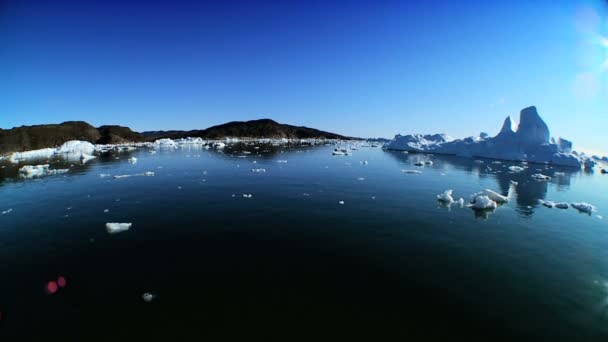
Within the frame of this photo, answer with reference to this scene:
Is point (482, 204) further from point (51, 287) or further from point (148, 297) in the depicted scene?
point (51, 287)

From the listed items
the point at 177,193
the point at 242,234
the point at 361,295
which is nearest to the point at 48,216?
the point at 177,193

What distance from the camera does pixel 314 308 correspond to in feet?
23.5

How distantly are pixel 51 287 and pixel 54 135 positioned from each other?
138m

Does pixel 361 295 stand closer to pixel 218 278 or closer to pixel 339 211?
pixel 218 278

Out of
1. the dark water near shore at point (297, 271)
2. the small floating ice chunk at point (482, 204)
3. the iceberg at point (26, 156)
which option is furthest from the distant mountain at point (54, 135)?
the small floating ice chunk at point (482, 204)

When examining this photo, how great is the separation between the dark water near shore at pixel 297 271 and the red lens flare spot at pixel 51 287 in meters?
0.21

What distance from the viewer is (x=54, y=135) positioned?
340 feet

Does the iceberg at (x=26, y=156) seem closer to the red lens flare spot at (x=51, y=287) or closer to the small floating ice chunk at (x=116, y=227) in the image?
the small floating ice chunk at (x=116, y=227)

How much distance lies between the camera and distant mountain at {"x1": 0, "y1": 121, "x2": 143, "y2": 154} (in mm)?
80562

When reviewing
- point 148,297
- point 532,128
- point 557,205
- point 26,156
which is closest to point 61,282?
point 148,297

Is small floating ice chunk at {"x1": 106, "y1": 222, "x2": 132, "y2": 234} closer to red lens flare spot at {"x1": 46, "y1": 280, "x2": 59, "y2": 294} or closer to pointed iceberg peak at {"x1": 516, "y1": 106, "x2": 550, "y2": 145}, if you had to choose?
red lens flare spot at {"x1": 46, "y1": 280, "x2": 59, "y2": 294}

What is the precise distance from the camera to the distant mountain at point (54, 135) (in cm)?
8056

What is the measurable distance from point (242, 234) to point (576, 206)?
25.5 metres

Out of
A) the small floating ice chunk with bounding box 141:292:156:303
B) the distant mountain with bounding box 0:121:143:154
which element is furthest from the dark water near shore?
the distant mountain with bounding box 0:121:143:154
